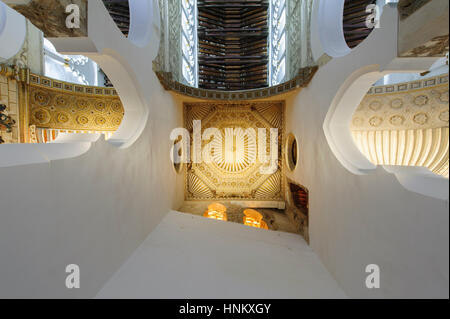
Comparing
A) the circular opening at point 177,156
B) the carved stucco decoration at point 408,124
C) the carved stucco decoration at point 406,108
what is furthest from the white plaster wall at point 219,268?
the carved stucco decoration at point 406,108

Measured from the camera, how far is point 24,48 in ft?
11.0

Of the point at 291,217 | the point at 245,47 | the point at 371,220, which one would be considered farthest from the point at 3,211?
the point at 245,47

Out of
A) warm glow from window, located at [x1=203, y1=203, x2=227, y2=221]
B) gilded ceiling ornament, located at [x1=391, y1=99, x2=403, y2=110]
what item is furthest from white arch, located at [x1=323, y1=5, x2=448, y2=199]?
warm glow from window, located at [x1=203, y1=203, x2=227, y2=221]

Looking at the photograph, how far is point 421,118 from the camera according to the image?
337cm

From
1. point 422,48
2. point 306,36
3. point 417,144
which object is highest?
point 306,36

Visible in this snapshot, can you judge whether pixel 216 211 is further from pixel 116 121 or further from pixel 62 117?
pixel 62 117

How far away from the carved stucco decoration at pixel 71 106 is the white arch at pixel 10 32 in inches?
17.3

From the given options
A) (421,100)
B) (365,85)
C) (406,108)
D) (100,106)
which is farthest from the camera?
(100,106)

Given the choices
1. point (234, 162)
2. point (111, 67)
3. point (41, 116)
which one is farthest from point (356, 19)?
point (41, 116)

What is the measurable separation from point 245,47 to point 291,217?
22.9 ft

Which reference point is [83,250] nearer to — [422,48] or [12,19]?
Answer: [422,48]

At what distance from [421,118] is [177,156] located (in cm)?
532

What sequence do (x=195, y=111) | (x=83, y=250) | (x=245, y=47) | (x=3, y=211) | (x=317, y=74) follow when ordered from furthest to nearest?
(x=245, y=47) < (x=195, y=111) < (x=317, y=74) < (x=83, y=250) < (x=3, y=211)

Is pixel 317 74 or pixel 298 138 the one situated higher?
pixel 317 74
